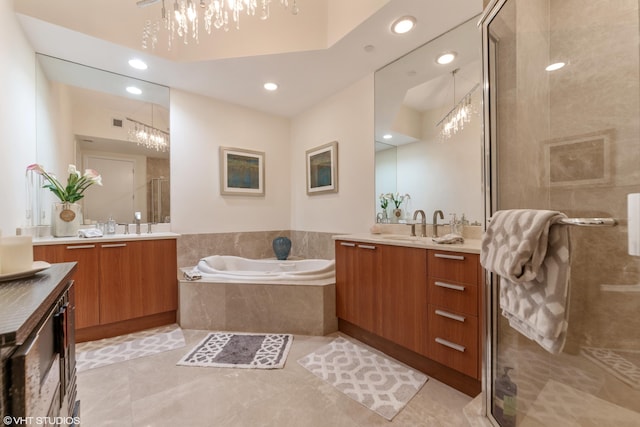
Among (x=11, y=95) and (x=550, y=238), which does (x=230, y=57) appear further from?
(x=550, y=238)

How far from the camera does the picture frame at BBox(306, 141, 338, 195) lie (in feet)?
10.4

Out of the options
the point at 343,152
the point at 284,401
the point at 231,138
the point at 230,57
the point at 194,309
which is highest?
the point at 230,57

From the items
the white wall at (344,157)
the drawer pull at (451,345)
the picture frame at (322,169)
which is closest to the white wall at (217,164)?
the white wall at (344,157)

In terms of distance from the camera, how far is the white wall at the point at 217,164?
3.09 meters

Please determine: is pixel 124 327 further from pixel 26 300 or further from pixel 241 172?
pixel 26 300

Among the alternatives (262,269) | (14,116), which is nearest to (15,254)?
(14,116)

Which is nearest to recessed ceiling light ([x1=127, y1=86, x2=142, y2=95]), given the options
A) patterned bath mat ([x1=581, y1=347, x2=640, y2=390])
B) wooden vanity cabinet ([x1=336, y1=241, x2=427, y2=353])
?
wooden vanity cabinet ([x1=336, y1=241, x2=427, y2=353])

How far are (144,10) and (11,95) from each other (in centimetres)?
121

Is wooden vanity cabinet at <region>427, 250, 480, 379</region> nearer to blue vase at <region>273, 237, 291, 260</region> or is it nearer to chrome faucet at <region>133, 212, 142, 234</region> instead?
blue vase at <region>273, 237, 291, 260</region>

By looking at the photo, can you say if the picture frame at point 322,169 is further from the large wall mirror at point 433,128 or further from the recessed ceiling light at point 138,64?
the recessed ceiling light at point 138,64

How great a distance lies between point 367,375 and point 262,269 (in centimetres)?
175

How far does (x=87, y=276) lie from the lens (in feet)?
7.09

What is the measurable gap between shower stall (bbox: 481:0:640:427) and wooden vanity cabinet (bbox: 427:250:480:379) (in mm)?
156

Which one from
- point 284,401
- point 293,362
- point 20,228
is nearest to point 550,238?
point 284,401
